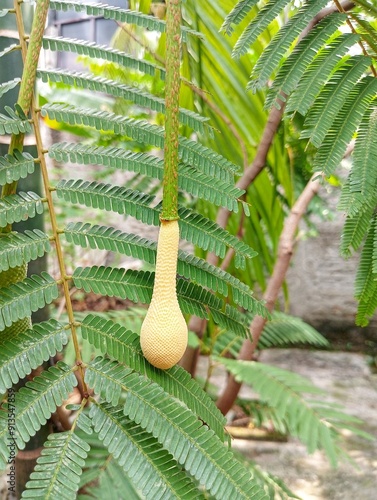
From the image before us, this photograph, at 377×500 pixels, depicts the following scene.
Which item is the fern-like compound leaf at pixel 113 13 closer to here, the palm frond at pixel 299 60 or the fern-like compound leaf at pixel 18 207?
the palm frond at pixel 299 60

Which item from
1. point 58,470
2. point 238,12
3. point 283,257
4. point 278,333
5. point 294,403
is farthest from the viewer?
→ point 278,333

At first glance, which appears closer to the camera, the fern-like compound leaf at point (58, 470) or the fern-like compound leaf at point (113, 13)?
the fern-like compound leaf at point (58, 470)

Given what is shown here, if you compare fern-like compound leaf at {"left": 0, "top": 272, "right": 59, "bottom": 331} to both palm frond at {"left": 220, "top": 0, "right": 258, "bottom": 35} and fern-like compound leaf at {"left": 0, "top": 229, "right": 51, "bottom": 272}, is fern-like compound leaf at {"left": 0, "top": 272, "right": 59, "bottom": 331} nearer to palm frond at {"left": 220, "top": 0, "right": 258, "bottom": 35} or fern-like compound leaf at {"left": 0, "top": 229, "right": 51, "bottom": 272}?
fern-like compound leaf at {"left": 0, "top": 229, "right": 51, "bottom": 272}

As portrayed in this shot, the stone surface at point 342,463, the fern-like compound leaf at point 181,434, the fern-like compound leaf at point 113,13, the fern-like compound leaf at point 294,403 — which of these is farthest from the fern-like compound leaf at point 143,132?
the stone surface at point 342,463

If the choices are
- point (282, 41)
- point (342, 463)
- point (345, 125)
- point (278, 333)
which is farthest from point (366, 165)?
point (342, 463)

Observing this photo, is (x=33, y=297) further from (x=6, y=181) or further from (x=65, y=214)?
(x=65, y=214)

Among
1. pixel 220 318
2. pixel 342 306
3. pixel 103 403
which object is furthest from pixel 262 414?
pixel 342 306

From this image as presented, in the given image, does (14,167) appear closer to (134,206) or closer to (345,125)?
(134,206)
